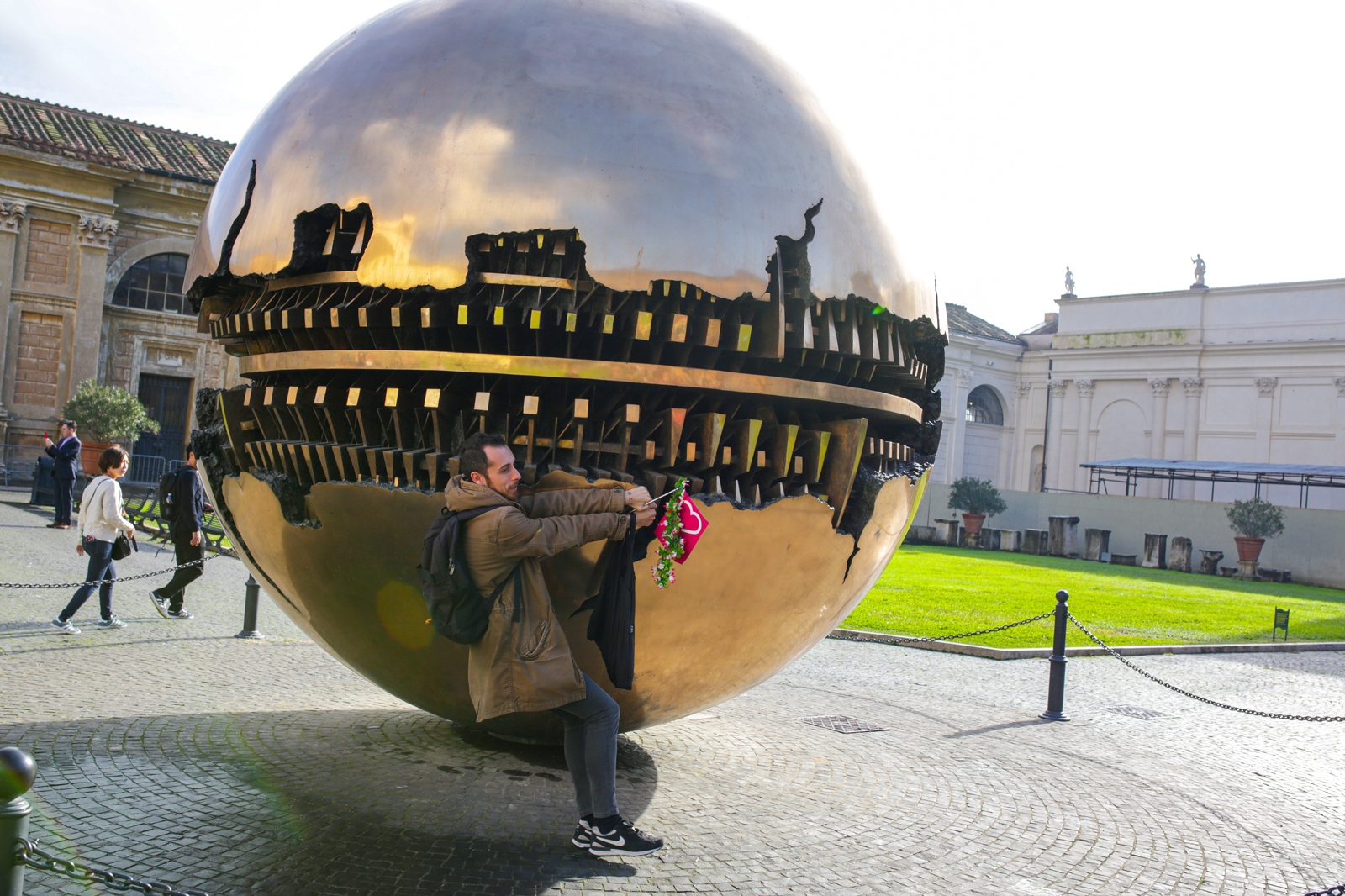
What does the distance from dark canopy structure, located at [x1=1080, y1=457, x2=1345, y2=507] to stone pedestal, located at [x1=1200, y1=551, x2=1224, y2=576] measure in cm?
655

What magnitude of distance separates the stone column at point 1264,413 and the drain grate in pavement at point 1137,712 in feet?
151

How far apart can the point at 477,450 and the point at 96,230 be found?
3564cm

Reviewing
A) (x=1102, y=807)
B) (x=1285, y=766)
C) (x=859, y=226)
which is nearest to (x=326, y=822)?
(x=859, y=226)

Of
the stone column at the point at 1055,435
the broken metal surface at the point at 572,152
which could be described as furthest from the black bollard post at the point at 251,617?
the stone column at the point at 1055,435

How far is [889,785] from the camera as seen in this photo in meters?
5.52

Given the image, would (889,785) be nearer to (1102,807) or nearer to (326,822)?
(1102,807)

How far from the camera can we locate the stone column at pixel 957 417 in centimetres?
5472

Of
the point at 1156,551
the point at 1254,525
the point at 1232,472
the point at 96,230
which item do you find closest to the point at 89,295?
the point at 96,230

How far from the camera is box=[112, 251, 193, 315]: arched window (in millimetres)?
35406

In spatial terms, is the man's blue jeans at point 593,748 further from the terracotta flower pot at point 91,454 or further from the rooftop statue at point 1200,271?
the rooftop statue at point 1200,271

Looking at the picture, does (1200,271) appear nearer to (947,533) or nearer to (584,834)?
(947,533)

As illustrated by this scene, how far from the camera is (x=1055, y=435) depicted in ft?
181

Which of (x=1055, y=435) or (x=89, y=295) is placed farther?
(x=1055, y=435)

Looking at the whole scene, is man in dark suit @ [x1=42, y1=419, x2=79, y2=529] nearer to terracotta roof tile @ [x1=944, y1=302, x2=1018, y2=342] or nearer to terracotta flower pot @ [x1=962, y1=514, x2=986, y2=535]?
terracotta flower pot @ [x1=962, y1=514, x2=986, y2=535]
